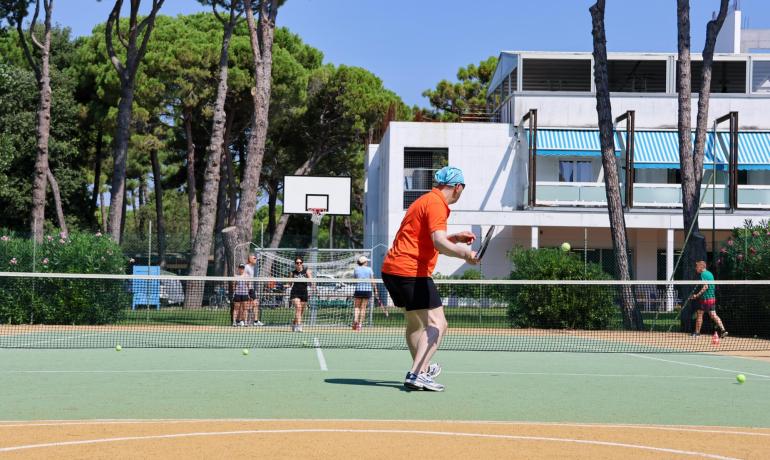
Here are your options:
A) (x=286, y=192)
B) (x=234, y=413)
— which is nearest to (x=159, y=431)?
(x=234, y=413)

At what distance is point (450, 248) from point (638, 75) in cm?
3489

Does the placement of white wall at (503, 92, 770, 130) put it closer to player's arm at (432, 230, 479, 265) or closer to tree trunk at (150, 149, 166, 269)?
tree trunk at (150, 149, 166, 269)

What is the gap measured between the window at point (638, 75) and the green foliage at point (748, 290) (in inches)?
782

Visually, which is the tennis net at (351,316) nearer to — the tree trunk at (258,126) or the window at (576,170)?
the tree trunk at (258,126)

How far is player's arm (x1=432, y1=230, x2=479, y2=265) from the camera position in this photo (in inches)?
332

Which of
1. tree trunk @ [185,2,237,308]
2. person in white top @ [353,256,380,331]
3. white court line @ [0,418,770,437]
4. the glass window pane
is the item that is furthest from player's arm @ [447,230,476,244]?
the glass window pane

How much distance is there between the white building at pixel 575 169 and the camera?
35.4 meters

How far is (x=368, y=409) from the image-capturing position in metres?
8.23

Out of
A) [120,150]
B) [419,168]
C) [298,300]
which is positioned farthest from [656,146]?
[298,300]

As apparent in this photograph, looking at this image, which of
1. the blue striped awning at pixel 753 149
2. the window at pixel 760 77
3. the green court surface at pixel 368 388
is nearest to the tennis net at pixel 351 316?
the green court surface at pixel 368 388

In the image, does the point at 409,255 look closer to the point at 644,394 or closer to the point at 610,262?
the point at 644,394

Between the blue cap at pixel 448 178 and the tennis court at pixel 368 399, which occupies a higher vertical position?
the blue cap at pixel 448 178

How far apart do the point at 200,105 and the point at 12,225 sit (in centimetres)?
989

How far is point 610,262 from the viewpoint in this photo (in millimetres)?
37062
